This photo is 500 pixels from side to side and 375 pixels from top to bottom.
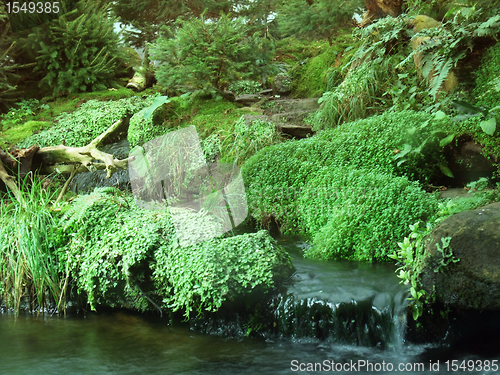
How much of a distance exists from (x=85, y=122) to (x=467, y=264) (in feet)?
25.5

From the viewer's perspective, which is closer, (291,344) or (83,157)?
(291,344)

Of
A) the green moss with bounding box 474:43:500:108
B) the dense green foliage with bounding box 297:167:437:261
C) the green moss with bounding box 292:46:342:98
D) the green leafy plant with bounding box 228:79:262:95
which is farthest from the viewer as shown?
the green moss with bounding box 292:46:342:98

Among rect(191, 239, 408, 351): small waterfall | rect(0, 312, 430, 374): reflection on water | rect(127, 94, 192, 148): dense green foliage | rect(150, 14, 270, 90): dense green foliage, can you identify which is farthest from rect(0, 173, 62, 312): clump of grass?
rect(150, 14, 270, 90): dense green foliage

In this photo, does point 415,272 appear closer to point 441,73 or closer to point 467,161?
point 467,161

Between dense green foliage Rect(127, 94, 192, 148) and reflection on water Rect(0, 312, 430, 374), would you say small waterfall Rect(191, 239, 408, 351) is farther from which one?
dense green foliage Rect(127, 94, 192, 148)

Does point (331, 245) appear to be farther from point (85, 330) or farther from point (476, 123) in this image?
point (85, 330)

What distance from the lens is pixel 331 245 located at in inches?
176

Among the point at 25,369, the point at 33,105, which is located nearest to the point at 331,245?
the point at 25,369

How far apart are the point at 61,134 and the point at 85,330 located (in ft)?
17.9

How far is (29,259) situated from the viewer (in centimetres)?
429

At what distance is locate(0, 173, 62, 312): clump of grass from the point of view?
4336 mm

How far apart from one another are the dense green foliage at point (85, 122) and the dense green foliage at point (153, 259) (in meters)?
3.97

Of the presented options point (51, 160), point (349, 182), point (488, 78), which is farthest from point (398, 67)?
point (51, 160)

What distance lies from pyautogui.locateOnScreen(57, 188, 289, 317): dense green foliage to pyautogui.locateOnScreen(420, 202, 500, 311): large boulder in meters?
1.39
